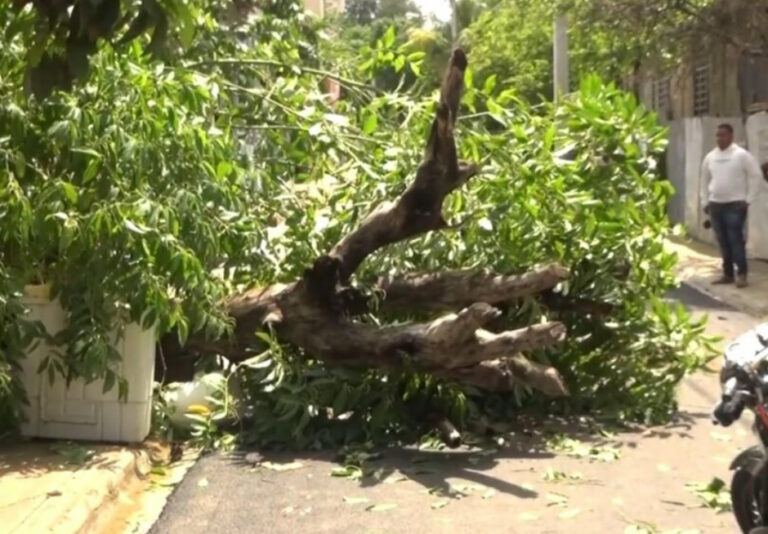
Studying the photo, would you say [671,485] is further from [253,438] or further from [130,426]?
[130,426]

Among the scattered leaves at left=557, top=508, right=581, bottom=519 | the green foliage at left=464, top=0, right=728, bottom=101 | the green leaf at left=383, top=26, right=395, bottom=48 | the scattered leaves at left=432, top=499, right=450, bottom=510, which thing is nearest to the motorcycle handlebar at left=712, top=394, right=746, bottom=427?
the scattered leaves at left=557, top=508, right=581, bottom=519

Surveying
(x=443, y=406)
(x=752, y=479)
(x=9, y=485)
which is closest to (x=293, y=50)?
(x=443, y=406)

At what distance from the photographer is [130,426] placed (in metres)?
7.30

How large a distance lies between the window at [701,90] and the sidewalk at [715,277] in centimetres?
560

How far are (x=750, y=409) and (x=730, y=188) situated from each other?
399 inches

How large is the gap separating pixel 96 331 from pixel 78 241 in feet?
1.68

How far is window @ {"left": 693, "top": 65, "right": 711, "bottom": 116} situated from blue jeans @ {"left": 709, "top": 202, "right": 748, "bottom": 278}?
10362mm

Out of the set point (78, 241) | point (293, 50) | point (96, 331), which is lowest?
point (96, 331)

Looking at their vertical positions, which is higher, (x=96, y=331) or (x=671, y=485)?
(x=96, y=331)

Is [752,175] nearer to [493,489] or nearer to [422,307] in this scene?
[422,307]

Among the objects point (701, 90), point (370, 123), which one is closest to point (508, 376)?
point (370, 123)

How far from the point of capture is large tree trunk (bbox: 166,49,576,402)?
283 inches

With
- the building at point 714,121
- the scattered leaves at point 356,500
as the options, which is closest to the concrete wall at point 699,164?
the building at point 714,121

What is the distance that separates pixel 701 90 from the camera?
2619cm
